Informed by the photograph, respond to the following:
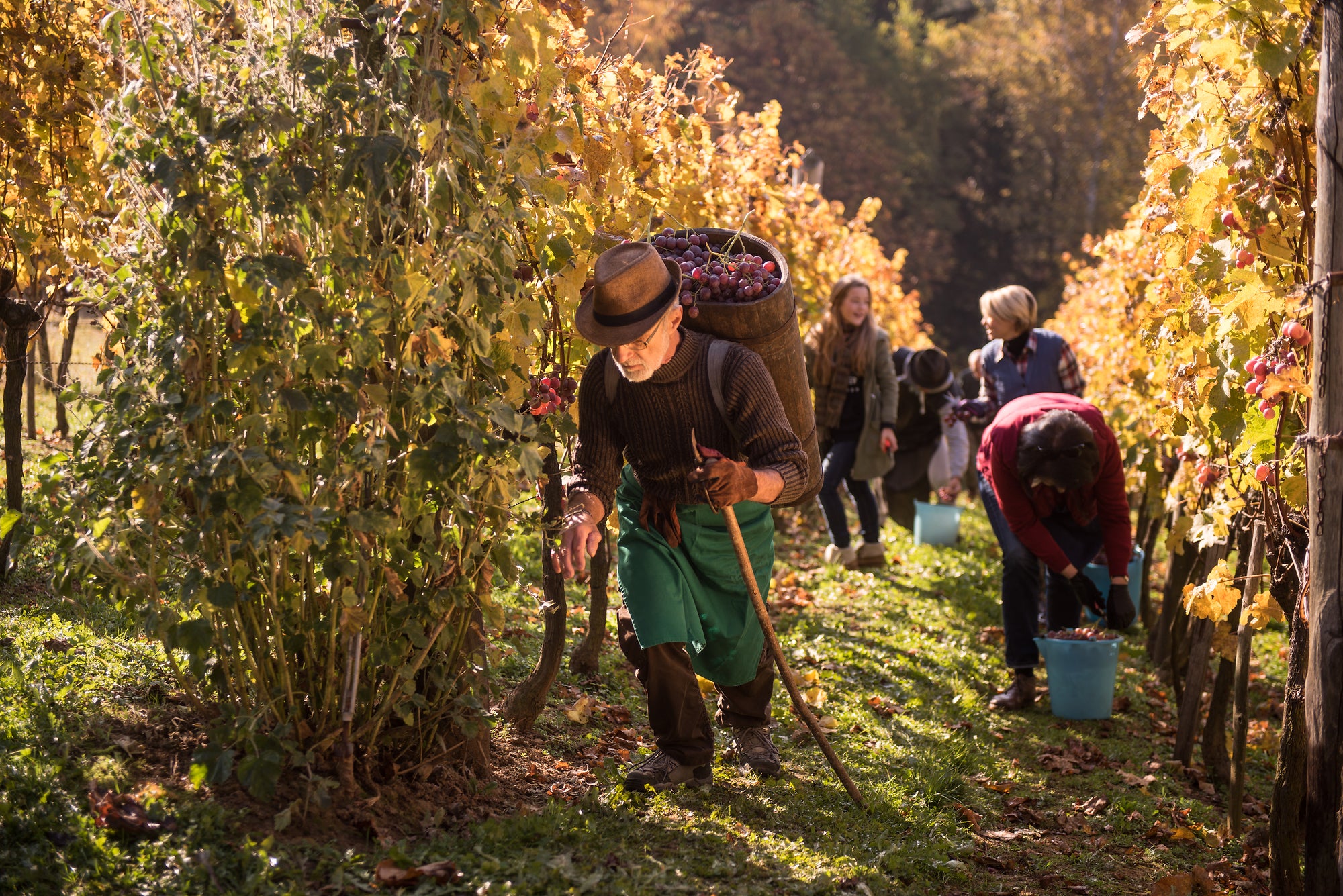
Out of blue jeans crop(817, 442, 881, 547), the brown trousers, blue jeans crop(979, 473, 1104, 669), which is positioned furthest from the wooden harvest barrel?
blue jeans crop(817, 442, 881, 547)

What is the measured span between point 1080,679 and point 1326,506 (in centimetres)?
278

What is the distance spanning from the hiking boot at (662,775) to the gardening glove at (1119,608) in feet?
8.10

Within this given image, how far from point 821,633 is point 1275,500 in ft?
11.0

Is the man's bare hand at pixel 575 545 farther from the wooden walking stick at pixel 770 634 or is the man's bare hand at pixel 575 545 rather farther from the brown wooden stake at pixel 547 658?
the brown wooden stake at pixel 547 658

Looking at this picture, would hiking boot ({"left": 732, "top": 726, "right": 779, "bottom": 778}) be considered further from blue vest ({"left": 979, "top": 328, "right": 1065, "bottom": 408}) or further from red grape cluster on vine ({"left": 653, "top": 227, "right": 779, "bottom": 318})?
blue vest ({"left": 979, "top": 328, "right": 1065, "bottom": 408})

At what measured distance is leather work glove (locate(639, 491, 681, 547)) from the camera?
3.96 meters

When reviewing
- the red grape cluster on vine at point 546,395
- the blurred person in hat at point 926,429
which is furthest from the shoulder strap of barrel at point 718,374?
the blurred person in hat at point 926,429

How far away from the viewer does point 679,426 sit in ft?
12.8

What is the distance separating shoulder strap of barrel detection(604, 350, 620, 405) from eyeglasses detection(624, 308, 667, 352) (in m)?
0.20

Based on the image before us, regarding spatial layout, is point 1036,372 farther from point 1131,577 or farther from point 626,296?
point 626,296

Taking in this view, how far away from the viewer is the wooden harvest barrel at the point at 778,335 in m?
4.01

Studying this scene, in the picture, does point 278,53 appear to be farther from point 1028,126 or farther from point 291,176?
point 1028,126

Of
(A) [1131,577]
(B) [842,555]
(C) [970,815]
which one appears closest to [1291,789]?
(C) [970,815]

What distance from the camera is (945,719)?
18.6ft
